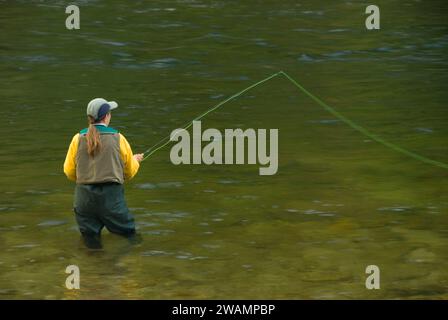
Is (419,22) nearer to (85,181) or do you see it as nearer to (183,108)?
(183,108)

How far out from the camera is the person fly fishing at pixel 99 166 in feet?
32.3

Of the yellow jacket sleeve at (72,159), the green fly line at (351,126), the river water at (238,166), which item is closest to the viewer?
the river water at (238,166)

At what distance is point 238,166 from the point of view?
13891 mm

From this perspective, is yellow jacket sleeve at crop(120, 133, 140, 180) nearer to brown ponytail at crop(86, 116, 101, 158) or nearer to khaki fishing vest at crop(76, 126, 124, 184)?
khaki fishing vest at crop(76, 126, 124, 184)

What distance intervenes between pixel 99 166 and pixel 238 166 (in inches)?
167

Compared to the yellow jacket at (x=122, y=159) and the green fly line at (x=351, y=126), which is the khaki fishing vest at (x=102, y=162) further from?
the green fly line at (x=351, y=126)

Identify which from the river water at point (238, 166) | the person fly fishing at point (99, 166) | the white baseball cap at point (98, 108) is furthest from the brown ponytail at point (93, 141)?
the river water at point (238, 166)

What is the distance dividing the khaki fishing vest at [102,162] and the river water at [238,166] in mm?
676

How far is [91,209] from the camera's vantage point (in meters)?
9.98

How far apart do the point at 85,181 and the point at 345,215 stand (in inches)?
114

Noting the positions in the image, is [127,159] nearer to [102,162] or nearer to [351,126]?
[102,162]

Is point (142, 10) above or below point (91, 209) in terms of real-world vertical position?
above

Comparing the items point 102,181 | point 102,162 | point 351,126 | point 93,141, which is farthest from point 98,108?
point 351,126

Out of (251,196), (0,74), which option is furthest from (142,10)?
Answer: (251,196)
